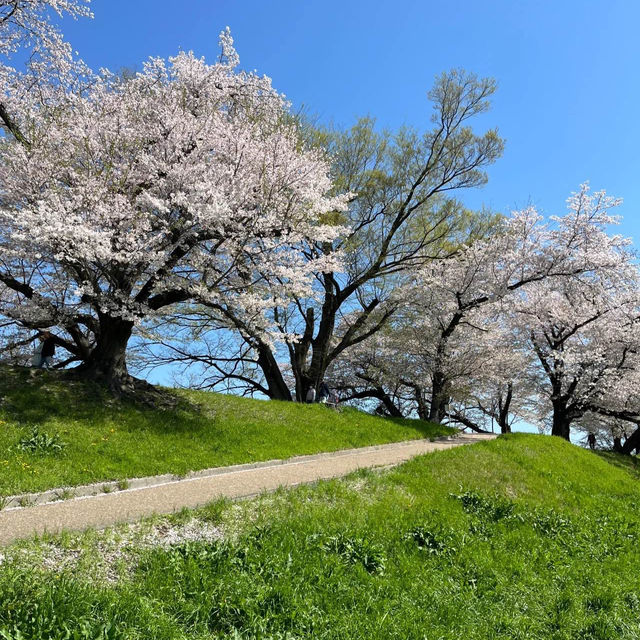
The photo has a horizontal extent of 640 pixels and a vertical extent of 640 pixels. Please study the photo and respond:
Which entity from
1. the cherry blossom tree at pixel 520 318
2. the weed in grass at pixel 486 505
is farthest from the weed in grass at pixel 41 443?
the cherry blossom tree at pixel 520 318

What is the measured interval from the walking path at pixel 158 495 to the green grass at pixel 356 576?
2.34 ft

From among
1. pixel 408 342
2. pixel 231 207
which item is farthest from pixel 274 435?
pixel 408 342

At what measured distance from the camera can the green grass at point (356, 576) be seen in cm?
393

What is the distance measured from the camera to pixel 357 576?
17.3 ft

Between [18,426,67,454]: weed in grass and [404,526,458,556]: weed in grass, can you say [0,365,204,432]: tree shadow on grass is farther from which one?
[404,526,458,556]: weed in grass

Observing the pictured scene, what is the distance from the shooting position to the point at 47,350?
15477 millimetres

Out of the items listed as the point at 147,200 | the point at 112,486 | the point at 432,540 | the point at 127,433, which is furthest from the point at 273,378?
the point at 432,540

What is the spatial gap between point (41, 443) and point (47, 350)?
7469 mm

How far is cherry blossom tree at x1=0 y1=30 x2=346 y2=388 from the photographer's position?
1141cm

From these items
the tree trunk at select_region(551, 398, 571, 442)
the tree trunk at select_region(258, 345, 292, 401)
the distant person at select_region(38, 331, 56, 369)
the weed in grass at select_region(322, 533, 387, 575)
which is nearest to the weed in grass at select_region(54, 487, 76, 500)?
the weed in grass at select_region(322, 533, 387, 575)

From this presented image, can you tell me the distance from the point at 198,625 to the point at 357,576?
6.40 ft

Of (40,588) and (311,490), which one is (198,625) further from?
(311,490)

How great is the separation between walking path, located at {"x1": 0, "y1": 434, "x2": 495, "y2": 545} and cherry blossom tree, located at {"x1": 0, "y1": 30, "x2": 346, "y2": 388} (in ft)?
14.6

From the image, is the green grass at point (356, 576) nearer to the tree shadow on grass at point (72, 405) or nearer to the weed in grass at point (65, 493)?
the weed in grass at point (65, 493)
